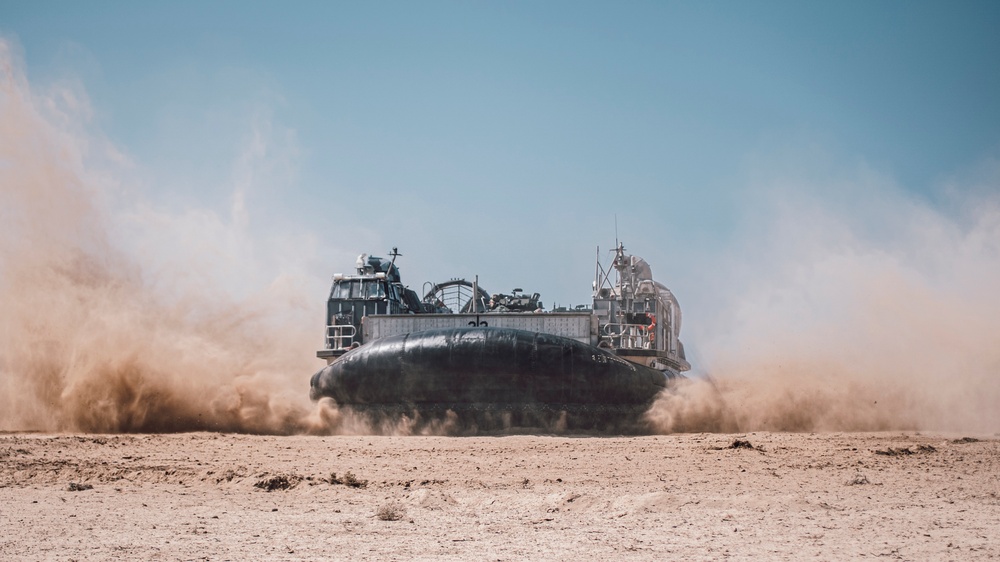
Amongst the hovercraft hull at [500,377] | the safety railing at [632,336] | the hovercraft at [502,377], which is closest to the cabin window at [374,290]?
the hovercraft at [502,377]

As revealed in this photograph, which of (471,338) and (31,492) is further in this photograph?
(471,338)

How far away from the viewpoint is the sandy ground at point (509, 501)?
14.3 feet

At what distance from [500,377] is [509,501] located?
17.0 ft

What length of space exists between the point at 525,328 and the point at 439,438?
2.70m

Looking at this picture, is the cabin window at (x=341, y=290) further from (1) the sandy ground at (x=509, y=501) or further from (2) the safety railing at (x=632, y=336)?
(1) the sandy ground at (x=509, y=501)

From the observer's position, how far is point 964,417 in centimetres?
1146

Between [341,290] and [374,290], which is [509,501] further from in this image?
[341,290]

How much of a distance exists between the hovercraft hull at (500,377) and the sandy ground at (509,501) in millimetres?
1991

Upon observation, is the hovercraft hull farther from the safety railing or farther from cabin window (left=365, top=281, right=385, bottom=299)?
cabin window (left=365, top=281, right=385, bottom=299)

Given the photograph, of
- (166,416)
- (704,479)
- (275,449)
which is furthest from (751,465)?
(166,416)

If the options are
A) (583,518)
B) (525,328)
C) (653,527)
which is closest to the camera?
(653,527)

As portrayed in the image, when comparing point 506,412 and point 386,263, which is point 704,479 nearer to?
point 506,412

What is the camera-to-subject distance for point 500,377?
1079cm

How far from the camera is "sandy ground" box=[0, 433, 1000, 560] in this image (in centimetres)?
435
